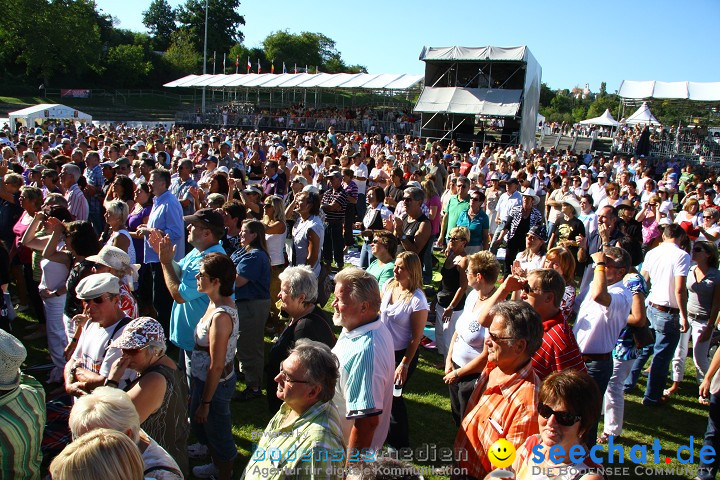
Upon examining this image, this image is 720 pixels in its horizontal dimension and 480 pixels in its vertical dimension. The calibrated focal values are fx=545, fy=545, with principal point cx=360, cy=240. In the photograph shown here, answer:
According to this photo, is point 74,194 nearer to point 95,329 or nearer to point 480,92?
point 95,329

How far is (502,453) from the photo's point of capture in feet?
8.48

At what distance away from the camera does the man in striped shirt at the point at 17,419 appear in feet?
7.94

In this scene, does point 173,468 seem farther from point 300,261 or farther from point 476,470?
point 300,261

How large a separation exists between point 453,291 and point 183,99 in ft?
172

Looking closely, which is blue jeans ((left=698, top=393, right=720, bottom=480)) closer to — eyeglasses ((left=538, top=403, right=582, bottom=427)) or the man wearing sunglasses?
eyeglasses ((left=538, top=403, right=582, bottom=427))

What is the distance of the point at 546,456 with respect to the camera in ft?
7.55

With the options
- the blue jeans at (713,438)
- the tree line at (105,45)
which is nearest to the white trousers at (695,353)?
the blue jeans at (713,438)

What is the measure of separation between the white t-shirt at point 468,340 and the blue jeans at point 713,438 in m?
1.60

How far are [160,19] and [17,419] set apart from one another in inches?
3300

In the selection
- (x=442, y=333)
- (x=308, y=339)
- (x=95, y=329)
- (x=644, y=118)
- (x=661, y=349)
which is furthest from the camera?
(x=644, y=118)


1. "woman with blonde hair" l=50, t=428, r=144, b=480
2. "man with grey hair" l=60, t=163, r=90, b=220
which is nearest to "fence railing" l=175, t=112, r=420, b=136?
"man with grey hair" l=60, t=163, r=90, b=220

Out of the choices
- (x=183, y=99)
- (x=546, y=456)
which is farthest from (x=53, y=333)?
(x=183, y=99)

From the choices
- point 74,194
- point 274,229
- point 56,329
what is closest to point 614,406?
point 274,229

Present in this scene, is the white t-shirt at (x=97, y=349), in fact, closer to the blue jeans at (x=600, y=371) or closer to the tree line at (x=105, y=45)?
the blue jeans at (x=600, y=371)
